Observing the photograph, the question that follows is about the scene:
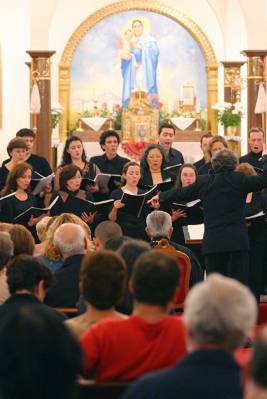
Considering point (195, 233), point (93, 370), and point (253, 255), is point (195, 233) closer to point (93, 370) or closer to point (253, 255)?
point (253, 255)

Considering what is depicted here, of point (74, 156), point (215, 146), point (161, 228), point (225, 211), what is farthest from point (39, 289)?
point (215, 146)

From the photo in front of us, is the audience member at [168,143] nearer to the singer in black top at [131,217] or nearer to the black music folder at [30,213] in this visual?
the singer in black top at [131,217]

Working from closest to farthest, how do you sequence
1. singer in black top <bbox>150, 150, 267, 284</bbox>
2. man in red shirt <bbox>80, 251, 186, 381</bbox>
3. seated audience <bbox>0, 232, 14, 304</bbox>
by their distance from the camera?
man in red shirt <bbox>80, 251, 186, 381</bbox>, seated audience <bbox>0, 232, 14, 304</bbox>, singer in black top <bbox>150, 150, 267, 284</bbox>

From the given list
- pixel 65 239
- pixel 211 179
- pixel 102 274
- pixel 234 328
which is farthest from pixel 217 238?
pixel 234 328

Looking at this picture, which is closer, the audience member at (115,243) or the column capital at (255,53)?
the audience member at (115,243)

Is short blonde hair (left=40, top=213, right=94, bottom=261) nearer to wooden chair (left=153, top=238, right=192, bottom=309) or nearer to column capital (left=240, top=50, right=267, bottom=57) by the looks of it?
wooden chair (left=153, top=238, right=192, bottom=309)

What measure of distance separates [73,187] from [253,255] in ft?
5.56

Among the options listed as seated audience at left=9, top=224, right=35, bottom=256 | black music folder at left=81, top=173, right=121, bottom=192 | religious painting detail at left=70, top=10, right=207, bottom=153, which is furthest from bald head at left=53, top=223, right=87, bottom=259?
religious painting detail at left=70, top=10, right=207, bottom=153

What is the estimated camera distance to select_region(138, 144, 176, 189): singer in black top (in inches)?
397

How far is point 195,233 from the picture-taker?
32.6ft

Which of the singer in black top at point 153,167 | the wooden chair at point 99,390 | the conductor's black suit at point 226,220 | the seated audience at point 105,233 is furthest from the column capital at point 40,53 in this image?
the wooden chair at point 99,390

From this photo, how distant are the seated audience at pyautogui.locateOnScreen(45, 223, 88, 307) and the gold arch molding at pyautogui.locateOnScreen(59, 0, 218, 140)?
647 inches

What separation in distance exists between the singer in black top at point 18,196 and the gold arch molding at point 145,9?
13071 mm

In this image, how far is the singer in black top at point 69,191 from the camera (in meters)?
9.66
